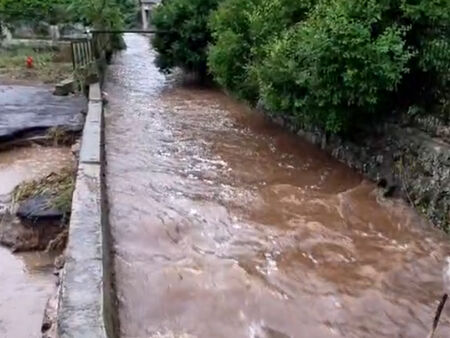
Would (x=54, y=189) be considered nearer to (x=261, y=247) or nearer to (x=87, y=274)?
(x=261, y=247)

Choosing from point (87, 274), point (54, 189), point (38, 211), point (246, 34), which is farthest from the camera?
point (246, 34)

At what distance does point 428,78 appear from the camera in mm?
7043

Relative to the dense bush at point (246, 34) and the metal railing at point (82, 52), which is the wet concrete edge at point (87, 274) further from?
the metal railing at point (82, 52)

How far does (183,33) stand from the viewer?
1603 centimetres

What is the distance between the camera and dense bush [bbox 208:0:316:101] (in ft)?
29.9

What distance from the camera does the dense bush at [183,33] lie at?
624 inches

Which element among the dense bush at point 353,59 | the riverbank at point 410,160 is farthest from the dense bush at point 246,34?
the riverbank at point 410,160

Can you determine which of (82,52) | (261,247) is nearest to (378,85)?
(261,247)

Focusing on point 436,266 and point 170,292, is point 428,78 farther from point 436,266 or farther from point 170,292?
point 170,292

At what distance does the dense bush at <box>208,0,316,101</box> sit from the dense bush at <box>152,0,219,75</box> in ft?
13.5

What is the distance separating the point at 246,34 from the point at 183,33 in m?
5.76

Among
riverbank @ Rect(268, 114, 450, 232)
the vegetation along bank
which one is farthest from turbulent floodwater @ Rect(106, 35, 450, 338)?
the vegetation along bank

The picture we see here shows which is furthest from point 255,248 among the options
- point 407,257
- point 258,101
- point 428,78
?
point 258,101

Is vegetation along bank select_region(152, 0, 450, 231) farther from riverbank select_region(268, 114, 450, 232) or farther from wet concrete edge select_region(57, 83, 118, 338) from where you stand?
wet concrete edge select_region(57, 83, 118, 338)
